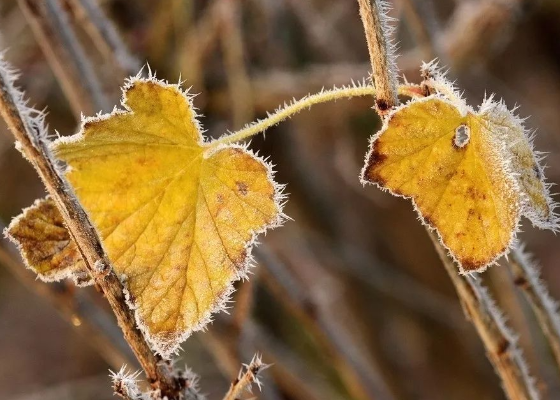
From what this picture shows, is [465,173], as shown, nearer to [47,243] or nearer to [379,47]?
[379,47]

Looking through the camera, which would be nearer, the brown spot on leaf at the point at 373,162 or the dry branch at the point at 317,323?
the brown spot on leaf at the point at 373,162

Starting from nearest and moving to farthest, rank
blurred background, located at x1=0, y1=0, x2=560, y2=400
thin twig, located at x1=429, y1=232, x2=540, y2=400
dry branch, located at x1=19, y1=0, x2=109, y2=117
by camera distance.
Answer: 1. thin twig, located at x1=429, y1=232, x2=540, y2=400
2. dry branch, located at x1=19, y1=0, x2=109, y2=117
3. blurred background, located at x1=0, y1=0, x2=560, y2=400

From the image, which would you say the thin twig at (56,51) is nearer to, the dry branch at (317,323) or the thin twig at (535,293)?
the dry branch at (317,323)

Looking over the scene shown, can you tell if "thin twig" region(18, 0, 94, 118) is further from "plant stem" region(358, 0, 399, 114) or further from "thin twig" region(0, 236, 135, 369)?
"plant stem" region(358, 0, 399, 114)

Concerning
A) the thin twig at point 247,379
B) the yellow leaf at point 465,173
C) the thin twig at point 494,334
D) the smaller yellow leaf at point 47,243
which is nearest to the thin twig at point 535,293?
the thin twig at point 494,334

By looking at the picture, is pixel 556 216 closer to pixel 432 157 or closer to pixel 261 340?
pixel 432 157

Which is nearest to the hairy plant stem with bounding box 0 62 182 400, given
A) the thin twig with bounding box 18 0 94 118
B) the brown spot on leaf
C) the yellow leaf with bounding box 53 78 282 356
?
the yellow leaf with bounding box 53 78 282 356
